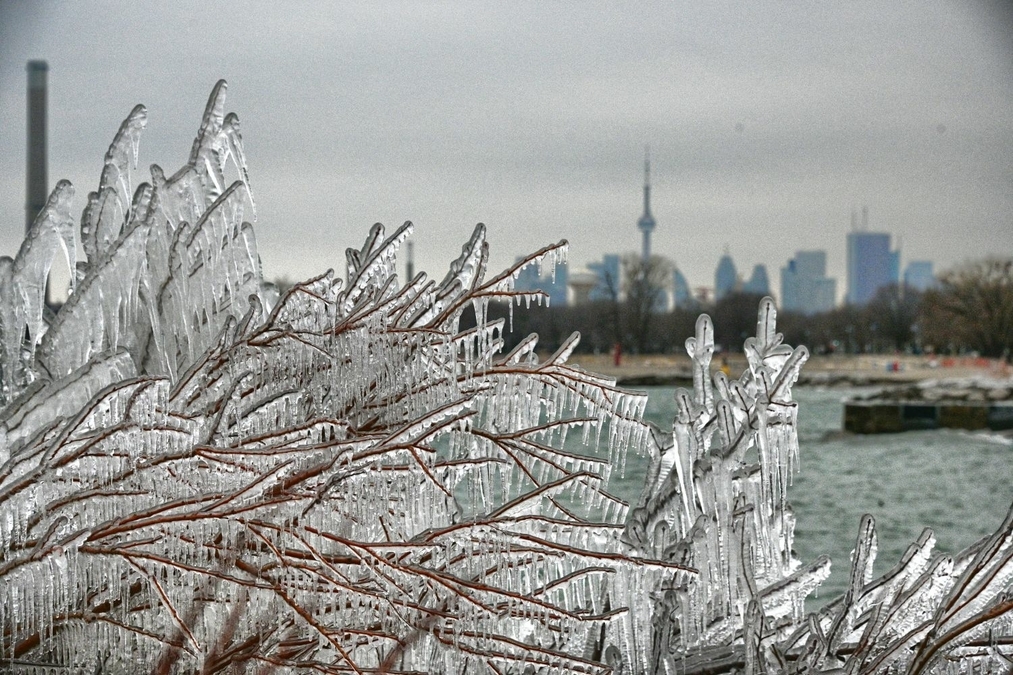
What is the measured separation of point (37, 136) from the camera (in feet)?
97.9

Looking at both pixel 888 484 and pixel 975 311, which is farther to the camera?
pixel 975 311

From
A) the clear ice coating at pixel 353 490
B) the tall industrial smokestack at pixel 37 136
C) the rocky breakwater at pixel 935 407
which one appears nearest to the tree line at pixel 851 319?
the rocky breakwater at pixel 935 407

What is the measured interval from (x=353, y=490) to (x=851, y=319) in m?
33.0

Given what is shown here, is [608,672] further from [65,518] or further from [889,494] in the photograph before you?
[889,494]

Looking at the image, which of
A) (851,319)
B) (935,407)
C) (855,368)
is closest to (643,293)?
(851,319)

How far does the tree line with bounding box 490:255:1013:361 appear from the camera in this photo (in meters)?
25.4

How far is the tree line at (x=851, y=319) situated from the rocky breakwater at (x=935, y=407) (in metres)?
1.41

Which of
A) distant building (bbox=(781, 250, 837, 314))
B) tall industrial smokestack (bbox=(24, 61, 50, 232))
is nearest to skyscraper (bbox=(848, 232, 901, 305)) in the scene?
distant building (bbox=(781, 250, 837, 314))

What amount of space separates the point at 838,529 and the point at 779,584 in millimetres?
19312

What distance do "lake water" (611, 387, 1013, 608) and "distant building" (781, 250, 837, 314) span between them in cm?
293

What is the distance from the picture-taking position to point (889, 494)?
89.3 feet

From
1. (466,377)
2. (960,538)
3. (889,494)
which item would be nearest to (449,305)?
(466,377)

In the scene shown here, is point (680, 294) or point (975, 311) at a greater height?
point (680, 294)

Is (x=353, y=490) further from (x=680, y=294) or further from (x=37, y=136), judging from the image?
Result: (x=37, y=136)
